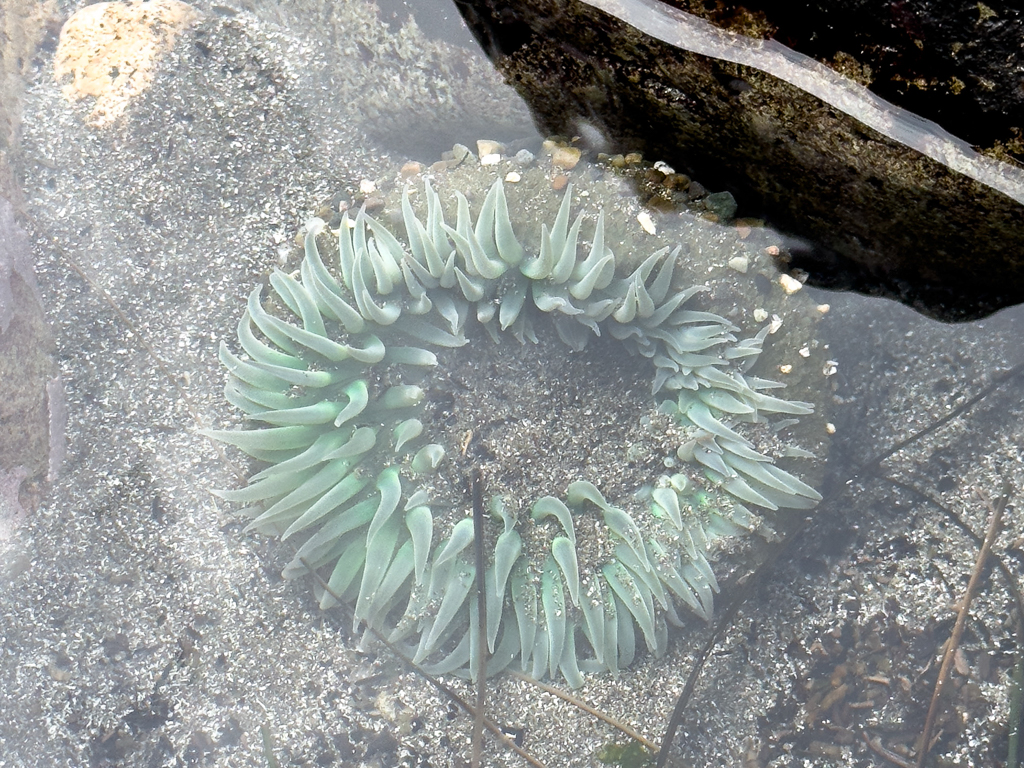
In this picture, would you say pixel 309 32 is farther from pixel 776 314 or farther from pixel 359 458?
pixel 776 314

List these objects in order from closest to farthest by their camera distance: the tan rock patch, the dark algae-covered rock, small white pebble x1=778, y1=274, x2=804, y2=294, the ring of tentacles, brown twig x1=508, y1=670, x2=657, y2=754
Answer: the dark algae-covered rock < the ring of tentacles < small white pebble x1=778, y1=274, x2=804, y2=294 < brown twig x1=508, y1=670, x2=657, y2=754 < the tan rock patch

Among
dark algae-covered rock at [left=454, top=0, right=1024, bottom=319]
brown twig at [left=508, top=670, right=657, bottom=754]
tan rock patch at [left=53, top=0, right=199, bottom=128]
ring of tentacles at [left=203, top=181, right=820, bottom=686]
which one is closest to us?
dark algae-covered rock at [left=454, top=0, right=1024, bottom=319]

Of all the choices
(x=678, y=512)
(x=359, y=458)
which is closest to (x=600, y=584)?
(x=678, y=512)

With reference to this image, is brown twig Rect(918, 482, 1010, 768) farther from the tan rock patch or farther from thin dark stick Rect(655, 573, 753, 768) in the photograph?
the tan rock patch

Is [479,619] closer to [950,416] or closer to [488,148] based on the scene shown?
[488,148]

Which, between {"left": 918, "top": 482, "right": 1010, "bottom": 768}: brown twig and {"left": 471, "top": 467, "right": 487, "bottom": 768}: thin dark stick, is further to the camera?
{"left": 918, "top": 482, "right": 1010, "bottom": 768}: brown twig

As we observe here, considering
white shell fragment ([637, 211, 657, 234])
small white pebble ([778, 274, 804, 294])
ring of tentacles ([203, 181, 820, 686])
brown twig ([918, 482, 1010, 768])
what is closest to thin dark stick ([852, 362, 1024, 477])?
brown twig ([918, 482, 1010, 768])

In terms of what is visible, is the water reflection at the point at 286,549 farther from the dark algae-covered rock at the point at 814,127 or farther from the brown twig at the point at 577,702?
the dark algae-covered rock at the point at 814,127
